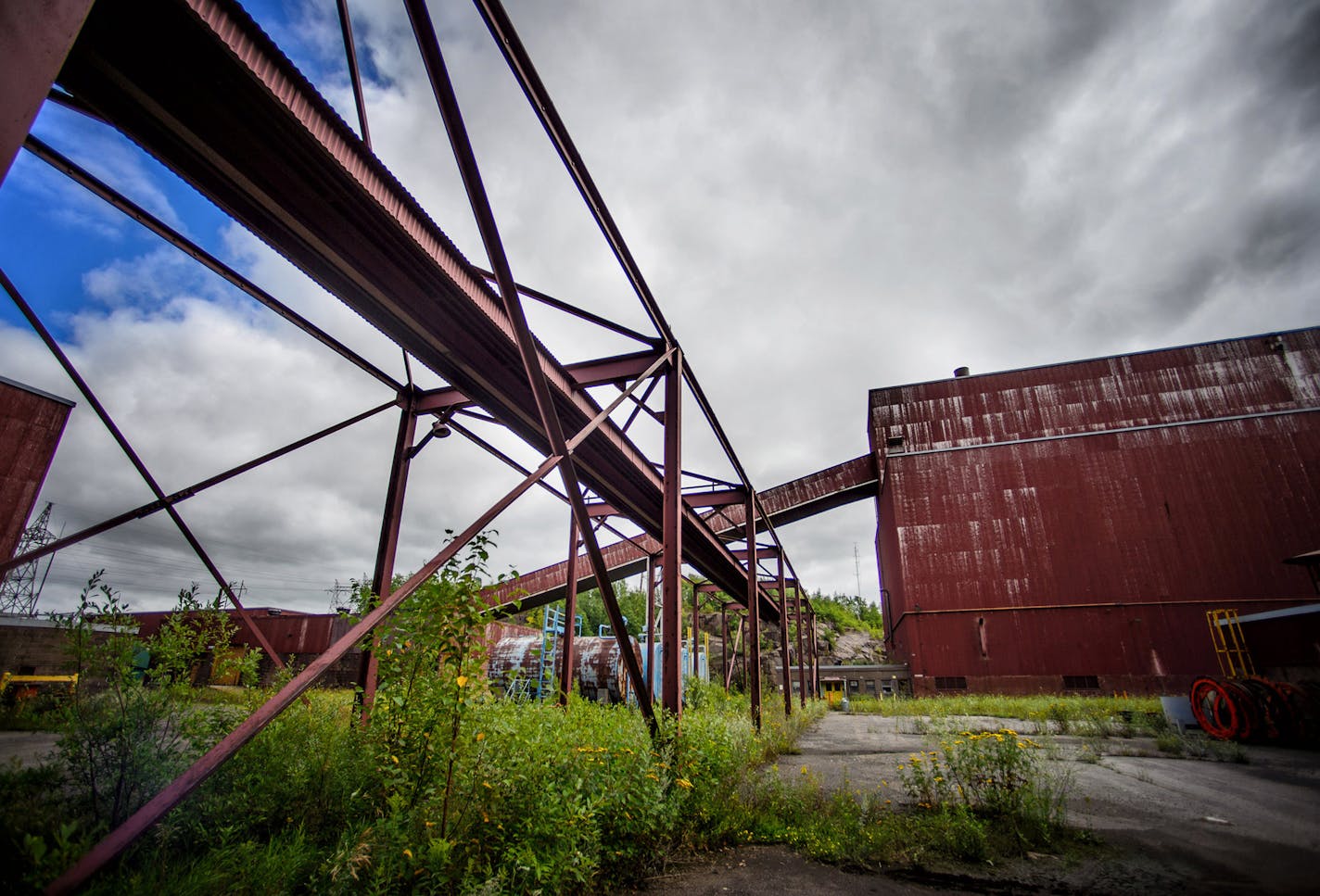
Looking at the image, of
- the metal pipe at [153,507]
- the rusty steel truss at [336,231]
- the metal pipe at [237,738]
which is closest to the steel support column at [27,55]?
the rusty steel truss at [336,231]

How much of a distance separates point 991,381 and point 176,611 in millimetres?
23716

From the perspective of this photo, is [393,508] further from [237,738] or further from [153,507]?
[237,738]

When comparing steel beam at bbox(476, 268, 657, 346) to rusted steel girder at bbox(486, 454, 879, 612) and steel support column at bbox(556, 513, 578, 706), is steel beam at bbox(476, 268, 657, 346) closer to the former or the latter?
steel support column at bbox(556, 513, 578, 706)

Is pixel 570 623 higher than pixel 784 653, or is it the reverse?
pixel 570 623

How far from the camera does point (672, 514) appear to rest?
6016mm

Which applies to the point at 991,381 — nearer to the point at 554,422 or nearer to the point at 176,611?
the point at 554,422

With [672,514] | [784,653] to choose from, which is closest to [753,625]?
[784,653]

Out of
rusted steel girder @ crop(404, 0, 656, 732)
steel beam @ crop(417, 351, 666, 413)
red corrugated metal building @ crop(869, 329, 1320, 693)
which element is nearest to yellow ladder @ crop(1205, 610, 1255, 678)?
red corrugated metal building @ crop(869, 329, 1320, 693)

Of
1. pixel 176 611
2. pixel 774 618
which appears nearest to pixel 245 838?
pixel 176 611

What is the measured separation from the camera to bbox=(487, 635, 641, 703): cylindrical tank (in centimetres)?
1380

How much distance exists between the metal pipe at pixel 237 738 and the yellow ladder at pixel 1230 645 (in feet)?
57.3

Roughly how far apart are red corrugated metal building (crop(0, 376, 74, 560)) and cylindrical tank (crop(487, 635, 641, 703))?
35.3 ft

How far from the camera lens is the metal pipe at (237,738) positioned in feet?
5.95

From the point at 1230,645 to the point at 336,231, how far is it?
23.0 m
